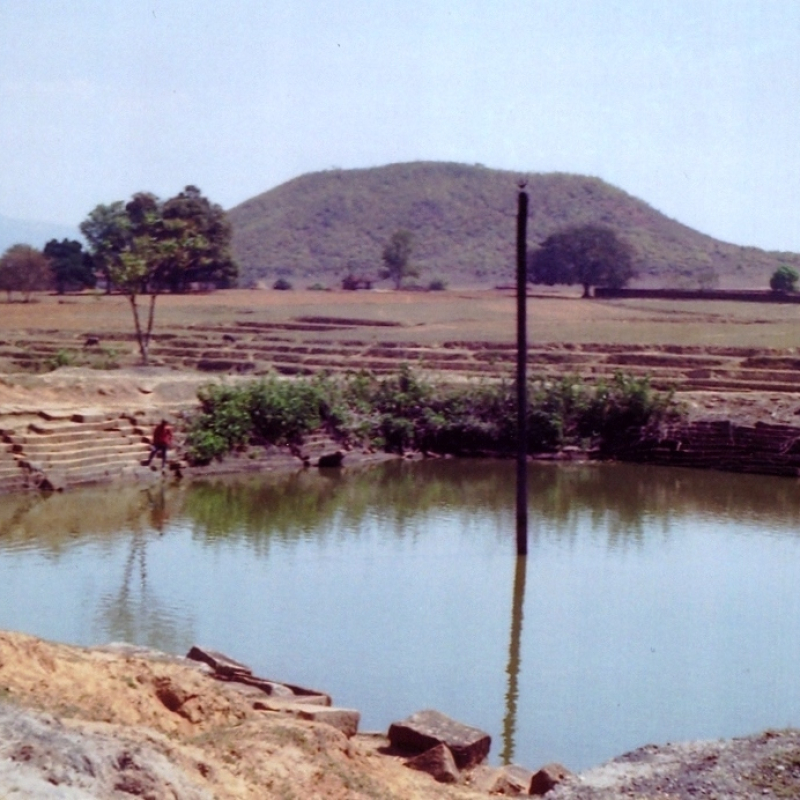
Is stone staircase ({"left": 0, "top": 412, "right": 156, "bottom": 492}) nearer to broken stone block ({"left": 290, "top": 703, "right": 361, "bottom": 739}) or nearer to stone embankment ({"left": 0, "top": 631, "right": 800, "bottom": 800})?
stone embankment ({"left": 0, "top": 631, "right": 800, "bottom": 800})

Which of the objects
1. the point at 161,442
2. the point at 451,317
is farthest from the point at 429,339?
the point at 161,442

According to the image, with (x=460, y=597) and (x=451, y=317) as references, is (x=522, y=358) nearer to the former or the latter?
(x=460, y=597)

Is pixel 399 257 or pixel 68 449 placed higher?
pixel 399 257

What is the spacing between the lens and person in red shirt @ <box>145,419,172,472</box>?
76.0ft

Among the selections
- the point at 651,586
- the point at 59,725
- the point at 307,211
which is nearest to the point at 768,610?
Answer: the point at 651,586

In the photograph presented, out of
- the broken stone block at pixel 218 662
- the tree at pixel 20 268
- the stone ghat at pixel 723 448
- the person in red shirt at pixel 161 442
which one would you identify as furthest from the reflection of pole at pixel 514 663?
the tree at pixel 20 268

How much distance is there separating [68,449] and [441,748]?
580 inches

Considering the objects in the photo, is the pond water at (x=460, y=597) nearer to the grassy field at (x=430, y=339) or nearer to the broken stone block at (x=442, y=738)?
the broken stone block at (x=442, y=738)

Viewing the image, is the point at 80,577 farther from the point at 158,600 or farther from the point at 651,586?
the point at 651,586

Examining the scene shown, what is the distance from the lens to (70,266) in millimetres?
64062

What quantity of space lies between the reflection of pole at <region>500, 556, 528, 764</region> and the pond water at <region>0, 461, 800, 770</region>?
0.09ft

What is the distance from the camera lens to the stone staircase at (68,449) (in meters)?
20.9

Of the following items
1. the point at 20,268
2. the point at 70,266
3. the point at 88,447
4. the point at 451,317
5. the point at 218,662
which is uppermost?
the point at 70,266

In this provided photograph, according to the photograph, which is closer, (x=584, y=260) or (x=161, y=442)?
(x=161, y=442)
